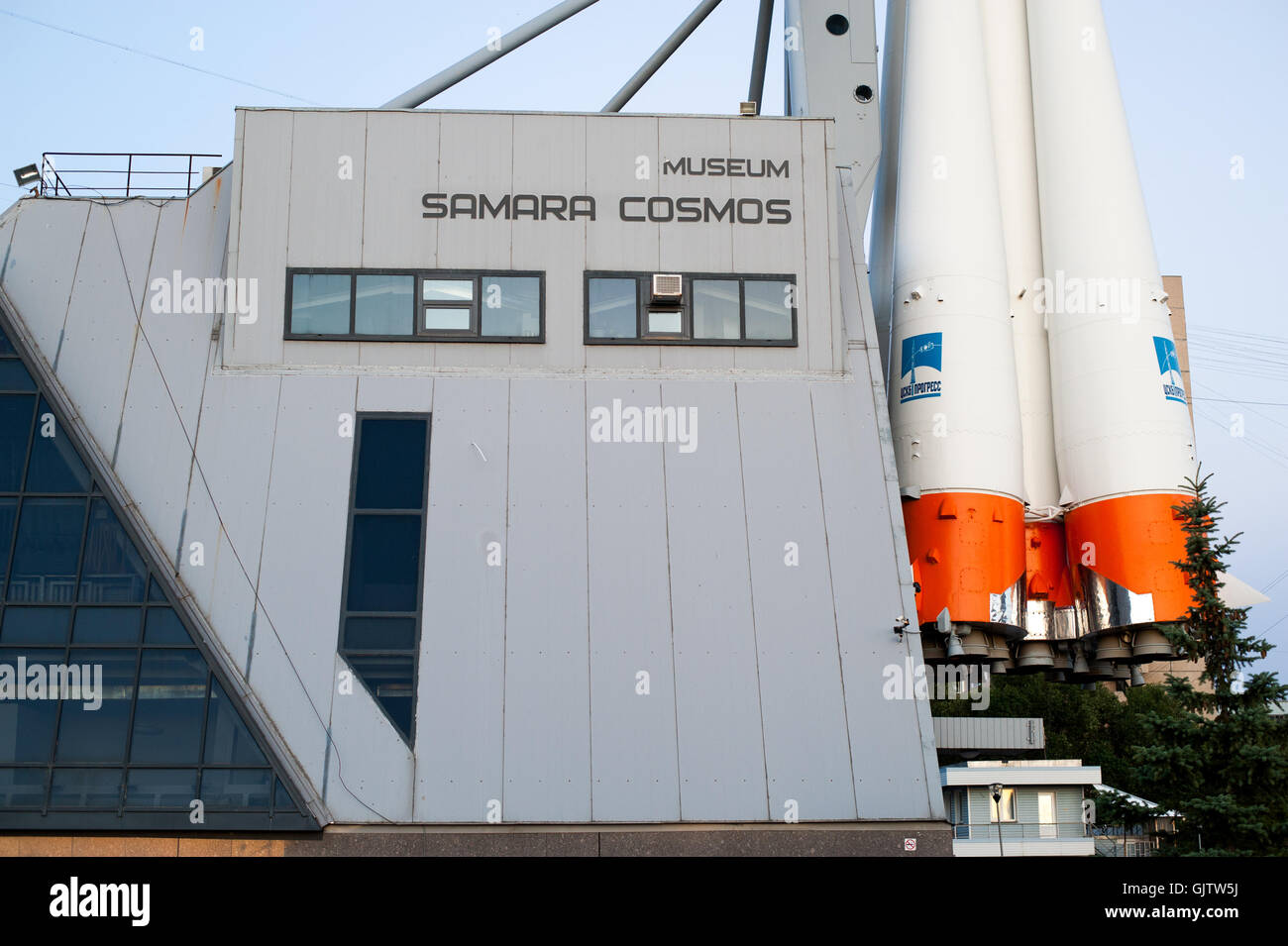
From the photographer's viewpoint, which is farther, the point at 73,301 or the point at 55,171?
the point at 55,171

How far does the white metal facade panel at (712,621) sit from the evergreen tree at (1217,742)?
6.88 meters

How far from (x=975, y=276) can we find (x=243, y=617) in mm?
14561

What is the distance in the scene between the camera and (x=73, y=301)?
65.1 ft

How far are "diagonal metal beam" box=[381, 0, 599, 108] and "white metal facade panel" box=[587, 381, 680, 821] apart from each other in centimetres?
767

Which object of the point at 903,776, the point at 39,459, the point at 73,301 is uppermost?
the point at 73,301

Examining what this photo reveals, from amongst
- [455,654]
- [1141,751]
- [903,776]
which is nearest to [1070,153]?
[1141,751]

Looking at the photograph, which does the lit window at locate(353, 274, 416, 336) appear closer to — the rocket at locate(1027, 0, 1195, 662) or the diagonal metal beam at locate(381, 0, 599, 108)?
the diagonal metal beam at locate(381, 0, 599, 108)

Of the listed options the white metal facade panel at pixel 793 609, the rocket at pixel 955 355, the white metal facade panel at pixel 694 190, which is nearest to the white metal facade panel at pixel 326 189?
the white metal facade panel at pixel 694 190

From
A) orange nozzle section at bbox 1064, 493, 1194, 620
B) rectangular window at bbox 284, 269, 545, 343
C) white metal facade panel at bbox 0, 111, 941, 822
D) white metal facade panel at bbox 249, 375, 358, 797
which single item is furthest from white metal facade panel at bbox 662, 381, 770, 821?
orange nozzle section at bbox 1064, 493, 1194, 620

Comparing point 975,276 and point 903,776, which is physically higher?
point 975,276

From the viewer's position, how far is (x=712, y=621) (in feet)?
57.9

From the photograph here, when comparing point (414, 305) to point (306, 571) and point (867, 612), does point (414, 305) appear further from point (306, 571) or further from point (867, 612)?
point (867, 612)

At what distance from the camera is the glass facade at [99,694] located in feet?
52.4
